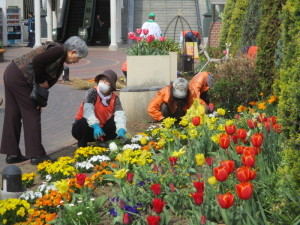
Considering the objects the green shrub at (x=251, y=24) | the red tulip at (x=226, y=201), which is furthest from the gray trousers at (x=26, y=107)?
the green shrub at (x=251, y=24)

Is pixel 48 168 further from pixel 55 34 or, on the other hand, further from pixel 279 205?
pixel 55 34

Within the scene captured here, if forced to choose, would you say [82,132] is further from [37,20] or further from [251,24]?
[37,20]

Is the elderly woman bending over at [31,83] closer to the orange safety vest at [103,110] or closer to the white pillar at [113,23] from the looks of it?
the orange safety vest at [103,110]

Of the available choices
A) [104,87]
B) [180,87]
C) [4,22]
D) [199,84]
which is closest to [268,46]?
[180,87]

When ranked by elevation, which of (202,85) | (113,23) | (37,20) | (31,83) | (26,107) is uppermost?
(37,20)

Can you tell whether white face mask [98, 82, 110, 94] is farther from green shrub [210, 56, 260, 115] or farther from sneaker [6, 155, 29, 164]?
green shrub [210, 56, 260, 115]

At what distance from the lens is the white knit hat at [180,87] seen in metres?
9.29

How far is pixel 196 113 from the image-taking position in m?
7.48

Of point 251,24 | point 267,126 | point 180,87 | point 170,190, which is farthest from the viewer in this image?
point 251,24

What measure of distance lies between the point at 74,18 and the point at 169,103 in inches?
1012

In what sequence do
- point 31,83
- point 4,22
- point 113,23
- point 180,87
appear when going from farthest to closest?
1. point 4,22
2. point 113,23
3. point 180,87
4. point 31,83

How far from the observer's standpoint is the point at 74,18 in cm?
3453

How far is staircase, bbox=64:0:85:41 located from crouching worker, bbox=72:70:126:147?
25904mm

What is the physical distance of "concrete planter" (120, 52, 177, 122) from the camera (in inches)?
404
